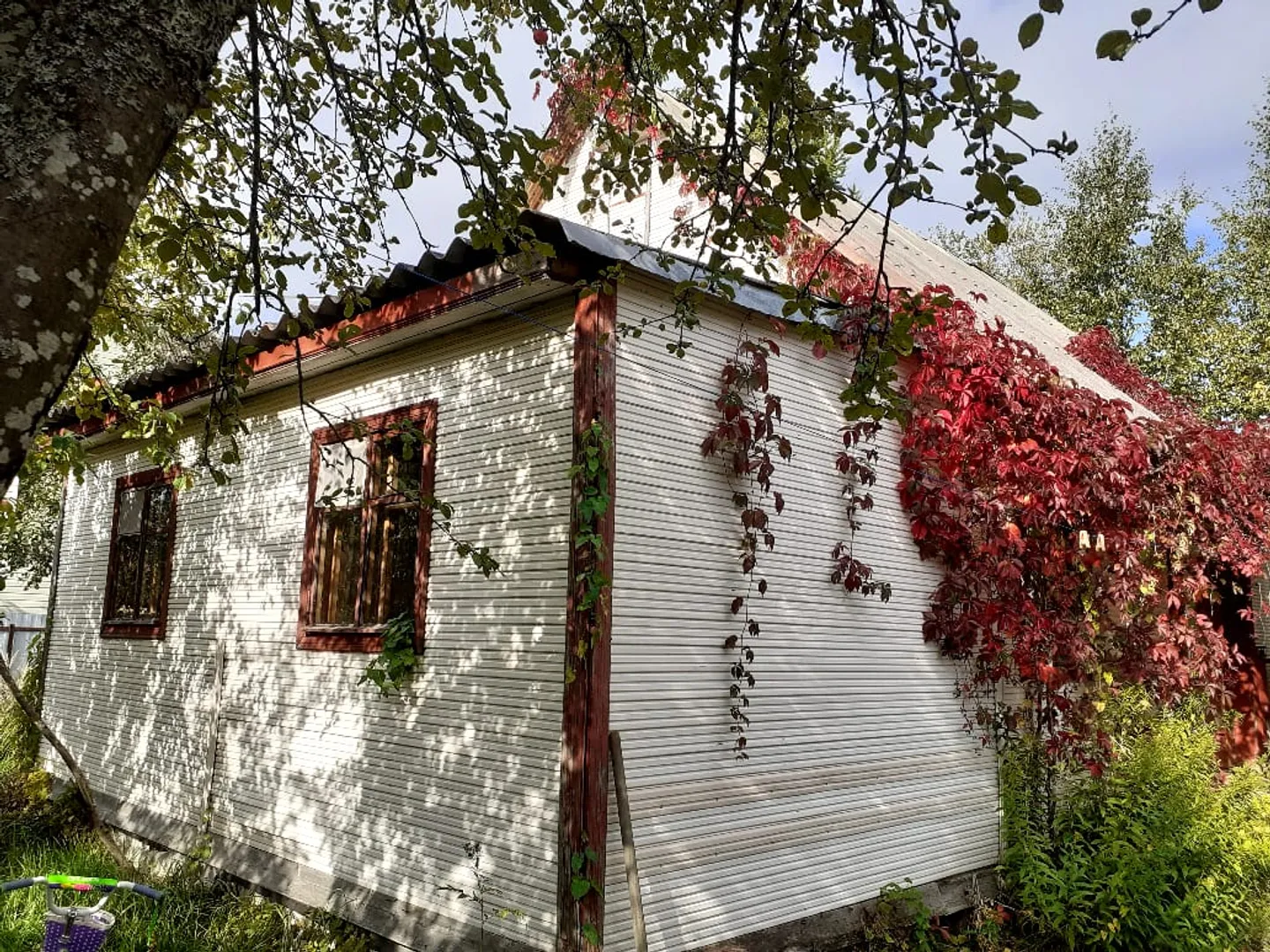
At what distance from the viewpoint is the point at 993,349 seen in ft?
19.2

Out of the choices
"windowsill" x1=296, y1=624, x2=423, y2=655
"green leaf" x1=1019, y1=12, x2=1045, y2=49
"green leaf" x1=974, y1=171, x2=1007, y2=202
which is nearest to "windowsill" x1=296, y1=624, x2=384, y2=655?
"windowsill" x1=296, y1=624, x2=423, y2=655

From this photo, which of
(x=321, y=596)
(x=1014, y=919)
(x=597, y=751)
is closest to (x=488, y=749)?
(x=597, y=751)

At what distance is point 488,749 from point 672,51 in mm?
3094

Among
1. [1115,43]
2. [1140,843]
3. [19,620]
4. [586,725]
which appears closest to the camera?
[1115,43]

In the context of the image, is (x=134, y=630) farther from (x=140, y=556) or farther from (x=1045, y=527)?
(x=1045, y=527)

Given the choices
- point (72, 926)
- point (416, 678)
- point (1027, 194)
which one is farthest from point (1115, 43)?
point (72, 926)

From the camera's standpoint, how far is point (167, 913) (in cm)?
520

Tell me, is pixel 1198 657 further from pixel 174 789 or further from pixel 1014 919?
pixel 174 789

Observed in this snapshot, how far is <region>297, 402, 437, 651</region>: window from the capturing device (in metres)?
5.02

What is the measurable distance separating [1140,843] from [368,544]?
475 centimetres

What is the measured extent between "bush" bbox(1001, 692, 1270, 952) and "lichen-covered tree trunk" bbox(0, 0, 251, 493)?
566 centimetres

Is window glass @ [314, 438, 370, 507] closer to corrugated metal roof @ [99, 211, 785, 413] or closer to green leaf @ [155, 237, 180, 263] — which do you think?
corrugated metal roof @ [99, 211, 785, 413]

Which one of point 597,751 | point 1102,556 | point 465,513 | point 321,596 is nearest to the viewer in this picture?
point 597,751

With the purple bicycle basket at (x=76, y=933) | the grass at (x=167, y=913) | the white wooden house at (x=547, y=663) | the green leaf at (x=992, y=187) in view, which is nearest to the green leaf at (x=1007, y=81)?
the green leaf at (x=992, y=187)
